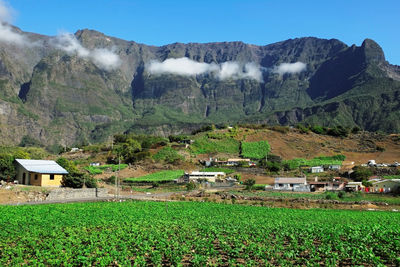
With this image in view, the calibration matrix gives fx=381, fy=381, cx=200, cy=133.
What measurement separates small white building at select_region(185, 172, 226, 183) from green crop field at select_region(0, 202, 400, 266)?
166 ft

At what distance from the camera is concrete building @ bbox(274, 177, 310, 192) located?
72119 mm

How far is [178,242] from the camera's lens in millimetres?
21031

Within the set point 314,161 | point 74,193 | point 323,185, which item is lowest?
point 74,193

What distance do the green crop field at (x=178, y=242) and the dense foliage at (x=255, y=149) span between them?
78.0 metres

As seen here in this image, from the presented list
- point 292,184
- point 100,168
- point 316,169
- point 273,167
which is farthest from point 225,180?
point 100,168

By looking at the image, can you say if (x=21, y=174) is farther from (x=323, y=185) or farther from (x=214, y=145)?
(x=214, y=145)

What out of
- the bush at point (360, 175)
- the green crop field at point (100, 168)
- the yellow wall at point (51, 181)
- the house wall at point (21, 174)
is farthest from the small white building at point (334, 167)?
the house wall at point (21, 174)

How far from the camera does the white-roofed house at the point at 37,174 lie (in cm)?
5231

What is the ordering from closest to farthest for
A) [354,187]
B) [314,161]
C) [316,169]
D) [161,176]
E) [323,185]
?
[354,187]
[323,185]
[161,176]
[316,169]
[314,161]

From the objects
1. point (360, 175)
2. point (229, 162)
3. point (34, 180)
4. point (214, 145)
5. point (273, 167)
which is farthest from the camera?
point (214, 145)

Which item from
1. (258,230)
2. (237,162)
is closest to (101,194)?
(258,230)

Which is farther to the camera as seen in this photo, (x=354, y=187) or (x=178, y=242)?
(x=354, y=187)

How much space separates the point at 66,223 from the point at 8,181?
3269cm

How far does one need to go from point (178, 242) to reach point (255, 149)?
9391 centimetres
